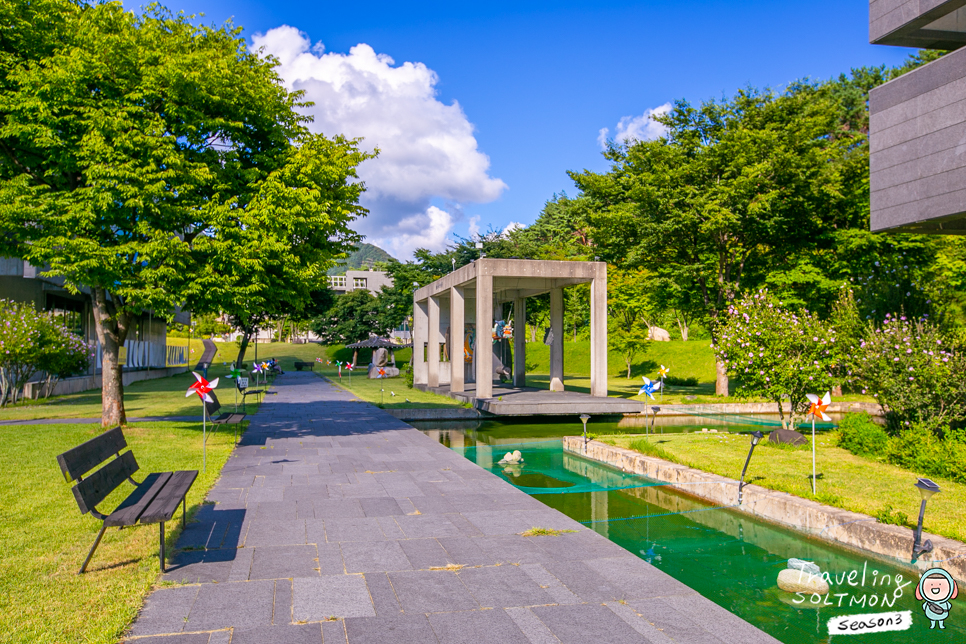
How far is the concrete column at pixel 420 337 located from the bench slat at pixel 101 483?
25.7 metres

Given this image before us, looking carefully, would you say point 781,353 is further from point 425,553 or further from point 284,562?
point 284,562

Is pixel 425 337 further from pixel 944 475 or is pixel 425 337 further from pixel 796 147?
pixel 944 475

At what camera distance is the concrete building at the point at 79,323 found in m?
26.2

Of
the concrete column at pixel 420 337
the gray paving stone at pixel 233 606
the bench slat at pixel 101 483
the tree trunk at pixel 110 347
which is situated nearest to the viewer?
the gray paving stone at pixel 233 606

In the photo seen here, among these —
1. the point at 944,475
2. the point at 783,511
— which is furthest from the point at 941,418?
the point at 783,511

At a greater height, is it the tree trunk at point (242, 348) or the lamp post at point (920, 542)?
the tree trunk at point (242, 348)

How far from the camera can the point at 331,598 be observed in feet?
15.9

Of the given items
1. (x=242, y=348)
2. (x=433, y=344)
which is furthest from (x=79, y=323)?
(x=433, y=344)

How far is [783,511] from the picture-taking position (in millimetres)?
7750

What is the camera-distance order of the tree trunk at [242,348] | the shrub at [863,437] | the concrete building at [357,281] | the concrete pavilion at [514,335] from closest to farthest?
the shrub at [863,437]
the concrete pavilion at [514,335]
the tree trunk at [242,348]
the concrete building at [357,281]

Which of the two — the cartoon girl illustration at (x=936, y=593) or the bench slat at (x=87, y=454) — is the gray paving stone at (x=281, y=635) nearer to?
the bench slat at (x=87, y=454)

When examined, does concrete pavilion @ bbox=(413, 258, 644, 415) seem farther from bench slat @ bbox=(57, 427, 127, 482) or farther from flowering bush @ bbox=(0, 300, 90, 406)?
flowering bush @ bbox=(0, 300, 90, 406)

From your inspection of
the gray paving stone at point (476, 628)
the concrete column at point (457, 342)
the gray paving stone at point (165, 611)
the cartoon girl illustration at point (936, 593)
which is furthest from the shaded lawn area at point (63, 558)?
the concrete column at point (457, 342)

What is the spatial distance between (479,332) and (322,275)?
900cm
